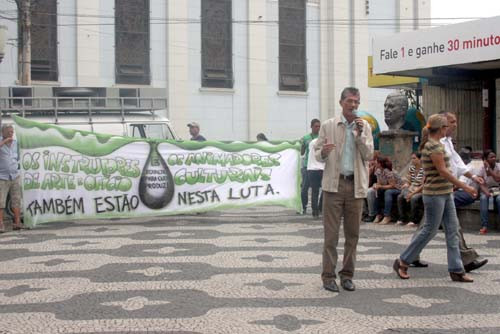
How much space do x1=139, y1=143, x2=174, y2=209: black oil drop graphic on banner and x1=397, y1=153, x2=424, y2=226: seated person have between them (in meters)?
4.24

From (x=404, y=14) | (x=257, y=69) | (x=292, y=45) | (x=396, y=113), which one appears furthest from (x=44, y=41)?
(x=404, y=14)

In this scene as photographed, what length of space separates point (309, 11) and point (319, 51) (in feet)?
6.55

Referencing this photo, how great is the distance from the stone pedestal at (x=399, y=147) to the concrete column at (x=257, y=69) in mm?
17939

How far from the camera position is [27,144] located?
40.4ft

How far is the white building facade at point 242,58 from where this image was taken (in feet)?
95.8

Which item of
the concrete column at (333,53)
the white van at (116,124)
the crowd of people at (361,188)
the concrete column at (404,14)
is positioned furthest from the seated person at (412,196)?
the concrete column at (404,14)

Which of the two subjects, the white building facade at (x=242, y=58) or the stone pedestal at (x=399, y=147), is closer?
the stone pedestal at (x=399, y=147)

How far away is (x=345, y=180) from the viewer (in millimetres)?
6914

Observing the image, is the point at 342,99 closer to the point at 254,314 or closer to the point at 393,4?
the point at 254,314

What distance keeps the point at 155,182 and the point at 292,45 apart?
22202 millimetres

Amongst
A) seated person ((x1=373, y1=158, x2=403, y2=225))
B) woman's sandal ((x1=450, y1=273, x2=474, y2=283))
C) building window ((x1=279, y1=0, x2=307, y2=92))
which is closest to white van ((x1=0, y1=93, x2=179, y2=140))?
seated person ((x1=373, y1=158, x2=403, y2=225))

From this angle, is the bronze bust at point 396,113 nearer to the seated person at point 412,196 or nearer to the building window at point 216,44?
→ the seated person at point 412,196

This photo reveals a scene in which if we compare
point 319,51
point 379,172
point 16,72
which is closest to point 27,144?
point 379,172

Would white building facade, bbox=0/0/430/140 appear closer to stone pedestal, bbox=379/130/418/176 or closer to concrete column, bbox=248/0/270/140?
concrete column, bbox=248/0/270/140
